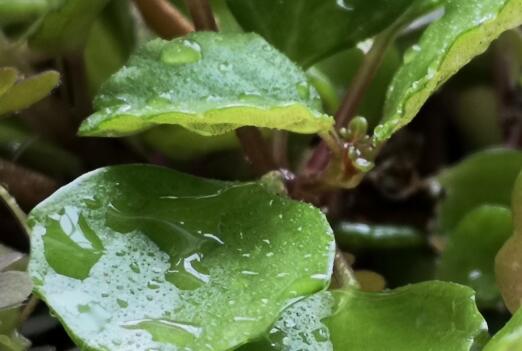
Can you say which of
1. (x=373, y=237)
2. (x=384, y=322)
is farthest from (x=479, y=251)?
(x=384, y=322)

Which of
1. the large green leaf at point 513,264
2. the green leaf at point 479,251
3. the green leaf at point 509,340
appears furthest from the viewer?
the green leaf at point 479,251

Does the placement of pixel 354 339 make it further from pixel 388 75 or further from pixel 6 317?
pixel 388 75

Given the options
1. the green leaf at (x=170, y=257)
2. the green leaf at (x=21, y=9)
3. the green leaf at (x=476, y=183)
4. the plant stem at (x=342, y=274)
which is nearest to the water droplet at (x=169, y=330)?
the green leaf at (x=170, y=257)

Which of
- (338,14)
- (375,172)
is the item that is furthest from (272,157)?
(375,172)

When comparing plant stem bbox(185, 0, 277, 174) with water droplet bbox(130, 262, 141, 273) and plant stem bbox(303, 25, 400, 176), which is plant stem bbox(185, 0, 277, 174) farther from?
water droplet bbox(130, 262, 141, 273)

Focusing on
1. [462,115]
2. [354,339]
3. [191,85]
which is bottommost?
[462,115]

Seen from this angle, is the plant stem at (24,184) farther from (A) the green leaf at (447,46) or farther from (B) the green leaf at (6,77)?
(A) the green leaf at (447,46)
